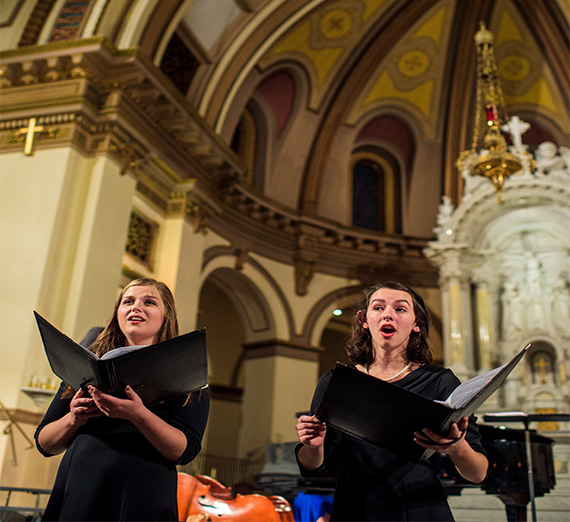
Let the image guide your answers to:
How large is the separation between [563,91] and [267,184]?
7.07 m

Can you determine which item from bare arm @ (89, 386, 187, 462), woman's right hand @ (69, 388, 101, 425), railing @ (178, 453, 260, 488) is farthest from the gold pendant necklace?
railing @ (178, 453, 260, 488)

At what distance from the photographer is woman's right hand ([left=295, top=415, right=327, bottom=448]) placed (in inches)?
78.7

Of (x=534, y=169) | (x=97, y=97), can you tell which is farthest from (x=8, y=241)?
(x=534, y=169)

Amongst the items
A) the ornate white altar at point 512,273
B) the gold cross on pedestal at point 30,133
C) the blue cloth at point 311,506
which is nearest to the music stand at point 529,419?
the blue cloth at point 311,506

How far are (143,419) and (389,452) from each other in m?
0.83

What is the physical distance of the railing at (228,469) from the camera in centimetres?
1160

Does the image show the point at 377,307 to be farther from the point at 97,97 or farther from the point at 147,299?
the point at 97,97

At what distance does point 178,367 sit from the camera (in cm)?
200

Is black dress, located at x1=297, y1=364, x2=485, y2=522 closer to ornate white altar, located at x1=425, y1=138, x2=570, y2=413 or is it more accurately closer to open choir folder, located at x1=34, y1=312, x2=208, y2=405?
open choir folder, located at x1=34, y1=312, x2=208, y2=405

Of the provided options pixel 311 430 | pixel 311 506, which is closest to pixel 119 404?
pixel 311 430

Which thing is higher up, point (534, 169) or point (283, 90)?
point (283, 90)

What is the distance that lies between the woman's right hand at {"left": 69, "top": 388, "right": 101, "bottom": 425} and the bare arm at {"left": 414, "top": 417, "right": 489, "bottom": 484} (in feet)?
3.49

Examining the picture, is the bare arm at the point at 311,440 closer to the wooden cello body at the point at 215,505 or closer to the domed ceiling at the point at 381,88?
the wooden cello body at the point at 215,505

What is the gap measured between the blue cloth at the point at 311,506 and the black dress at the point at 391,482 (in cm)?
434
